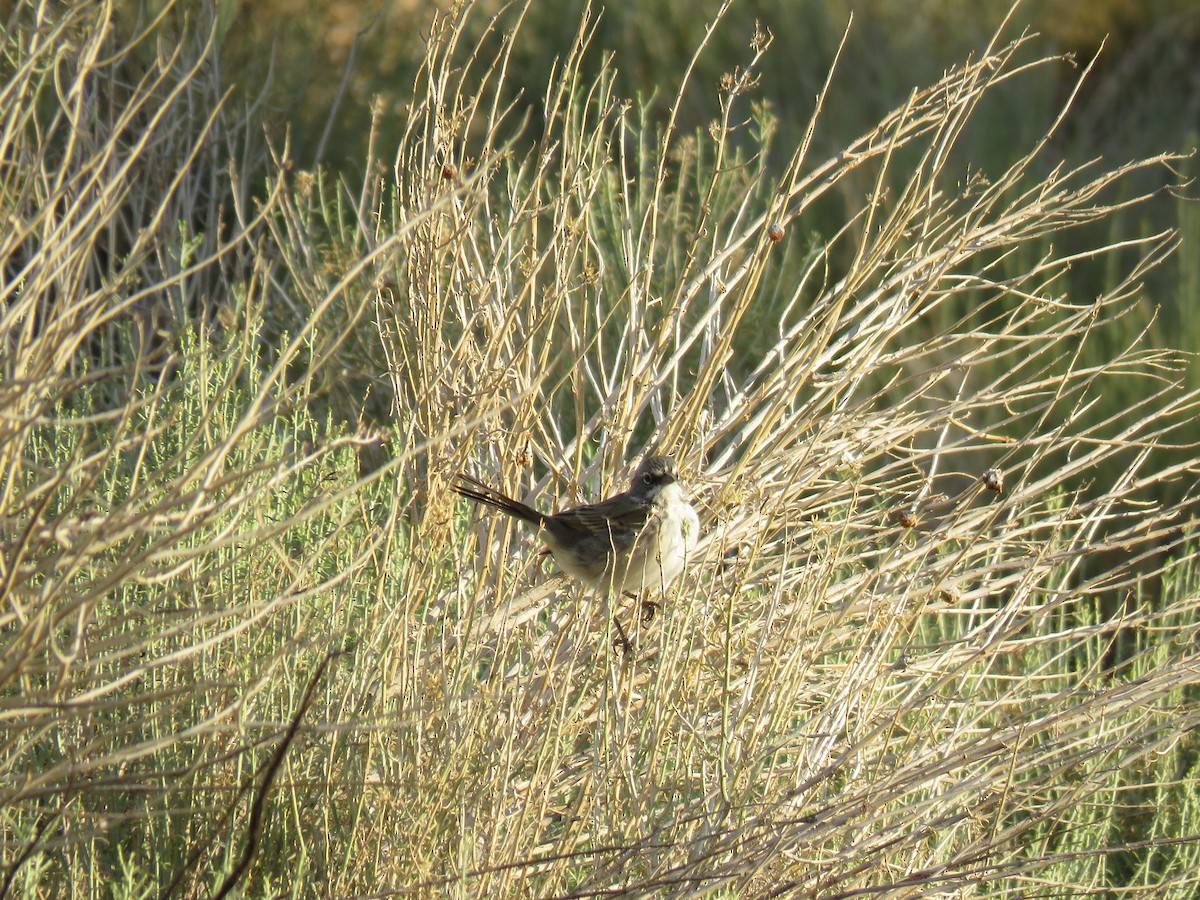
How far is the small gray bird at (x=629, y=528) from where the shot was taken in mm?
3504

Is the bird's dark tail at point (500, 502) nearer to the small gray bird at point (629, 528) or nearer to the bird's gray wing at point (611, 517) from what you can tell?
the small gray bird at point (629, 528)

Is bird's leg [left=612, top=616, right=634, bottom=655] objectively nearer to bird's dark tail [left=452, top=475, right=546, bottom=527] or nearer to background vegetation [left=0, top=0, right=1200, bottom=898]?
background vegetation [left=0, top=0, right=1200, bottom=898]

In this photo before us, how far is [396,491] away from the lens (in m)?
2.84

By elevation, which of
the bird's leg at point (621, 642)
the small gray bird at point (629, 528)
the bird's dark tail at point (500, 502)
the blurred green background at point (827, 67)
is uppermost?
the blurred green background at point (827, 67)

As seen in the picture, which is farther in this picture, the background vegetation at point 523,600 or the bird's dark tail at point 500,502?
the bird's dark tail at point 500,502

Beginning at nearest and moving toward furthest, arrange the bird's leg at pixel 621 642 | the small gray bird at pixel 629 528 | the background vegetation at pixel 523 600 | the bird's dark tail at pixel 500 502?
the background vegetation at pixel 523 600 → the bird's leg at pixel 621 642 → the bird's dark tail at pixel 500 502 → the small gray bird at pixel 629 528

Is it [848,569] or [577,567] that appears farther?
[848,569]

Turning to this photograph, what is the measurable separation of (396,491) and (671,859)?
84 cm

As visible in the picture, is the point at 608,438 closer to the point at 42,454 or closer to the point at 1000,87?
→ the point at 42,454

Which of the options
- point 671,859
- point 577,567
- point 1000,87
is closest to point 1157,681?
point 671,859

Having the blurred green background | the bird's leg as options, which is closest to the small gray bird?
the bird's leg

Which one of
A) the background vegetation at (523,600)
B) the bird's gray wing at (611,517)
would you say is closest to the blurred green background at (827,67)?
the background vegetation at (523,600)

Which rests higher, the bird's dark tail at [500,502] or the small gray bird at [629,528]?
the bird's dark tail at [500,502]

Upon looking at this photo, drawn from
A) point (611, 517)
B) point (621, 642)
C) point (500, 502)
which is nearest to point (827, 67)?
point (611, 517)
